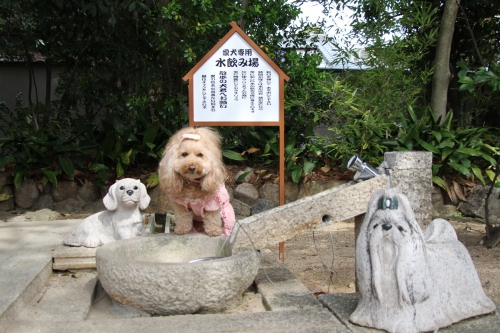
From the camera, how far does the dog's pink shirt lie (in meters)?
3.88

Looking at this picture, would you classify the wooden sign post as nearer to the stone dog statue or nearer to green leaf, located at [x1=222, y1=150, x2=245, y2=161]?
the stone dog statue

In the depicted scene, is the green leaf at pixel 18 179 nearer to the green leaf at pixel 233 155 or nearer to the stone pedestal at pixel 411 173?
the green leaf at pixel 233 155

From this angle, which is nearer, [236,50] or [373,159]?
[236,50]

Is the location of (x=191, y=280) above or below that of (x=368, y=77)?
below

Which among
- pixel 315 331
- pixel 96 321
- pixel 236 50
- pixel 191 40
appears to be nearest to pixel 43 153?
pixel 191 40

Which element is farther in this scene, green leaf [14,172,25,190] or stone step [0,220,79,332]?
green leaf [14,172,25,190]

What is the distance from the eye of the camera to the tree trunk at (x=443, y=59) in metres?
7.35

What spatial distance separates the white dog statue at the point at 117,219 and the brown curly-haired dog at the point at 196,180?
Result: 345 mm

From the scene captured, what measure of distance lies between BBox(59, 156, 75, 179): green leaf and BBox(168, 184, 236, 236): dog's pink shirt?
391cm

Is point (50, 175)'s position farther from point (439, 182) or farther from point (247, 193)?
point (439, 182)

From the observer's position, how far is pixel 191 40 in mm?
6848

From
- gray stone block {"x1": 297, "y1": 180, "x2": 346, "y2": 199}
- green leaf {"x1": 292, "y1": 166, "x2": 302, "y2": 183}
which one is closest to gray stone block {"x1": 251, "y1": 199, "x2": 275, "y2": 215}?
green leaf {"x1": 292, "y1": 166, "x2": 302, "y2": 183}

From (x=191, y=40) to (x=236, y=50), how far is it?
2.33m

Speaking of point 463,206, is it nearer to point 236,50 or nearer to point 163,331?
point 236,50
